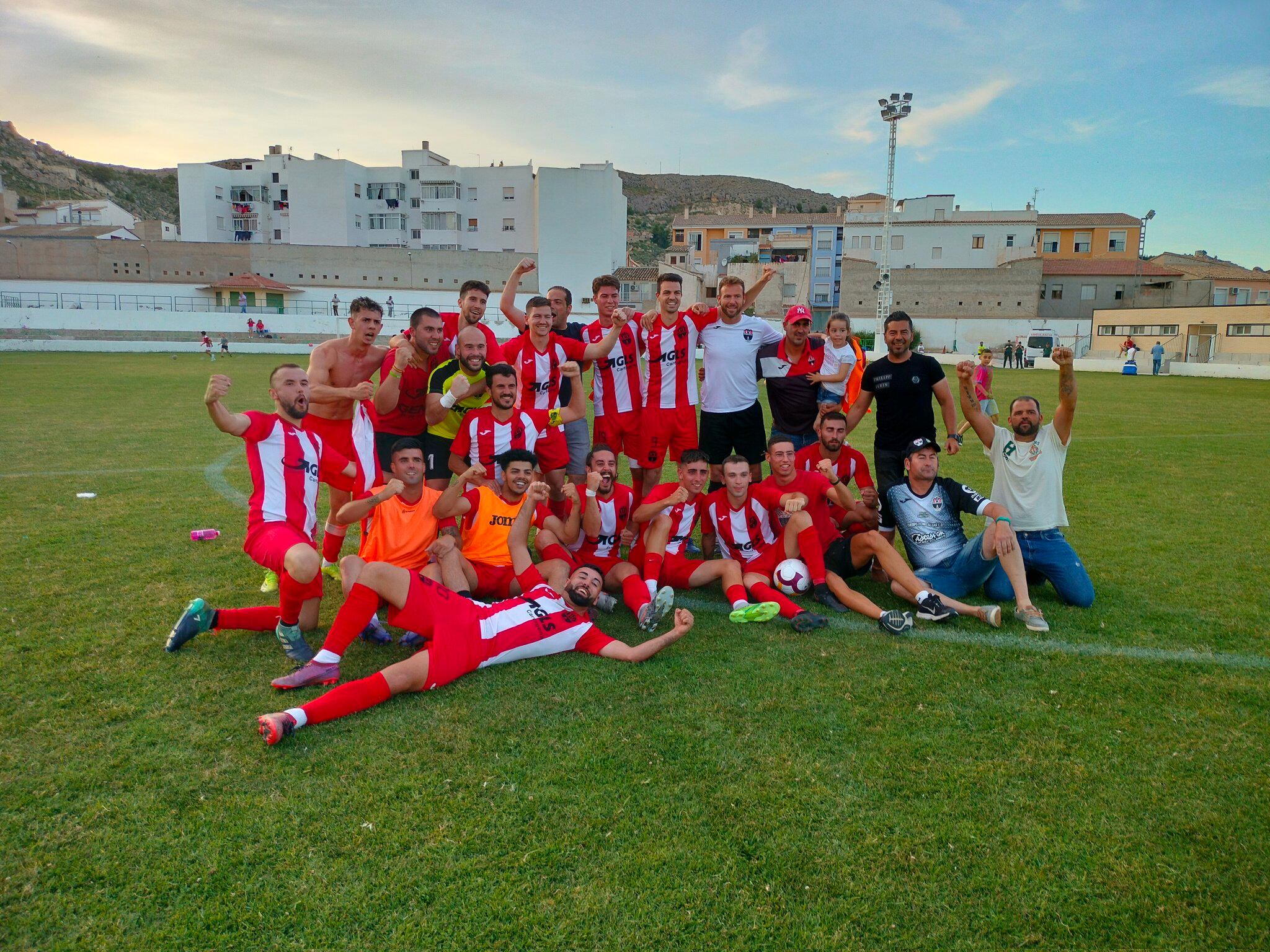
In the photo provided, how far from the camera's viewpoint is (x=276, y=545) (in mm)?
4574

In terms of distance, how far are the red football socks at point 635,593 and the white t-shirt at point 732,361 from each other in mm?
2164

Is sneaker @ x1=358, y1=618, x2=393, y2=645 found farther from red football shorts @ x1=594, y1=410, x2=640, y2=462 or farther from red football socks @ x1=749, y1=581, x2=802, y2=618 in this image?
red football shorts @ x1=594, y1=410, x2=640, y2=462

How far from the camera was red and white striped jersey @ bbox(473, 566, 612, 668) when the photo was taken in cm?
442

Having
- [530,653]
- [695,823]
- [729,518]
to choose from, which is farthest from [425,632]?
[729,518]

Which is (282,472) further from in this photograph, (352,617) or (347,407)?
(347,407)

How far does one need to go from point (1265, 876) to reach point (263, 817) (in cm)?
371

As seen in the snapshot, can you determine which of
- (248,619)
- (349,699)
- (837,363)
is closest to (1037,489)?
(837,363)

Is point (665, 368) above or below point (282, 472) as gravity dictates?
above

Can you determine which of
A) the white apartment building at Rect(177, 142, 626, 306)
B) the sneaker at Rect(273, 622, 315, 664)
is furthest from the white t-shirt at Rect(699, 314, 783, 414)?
the white apartment building at Rect(177, 142, 626, 306)

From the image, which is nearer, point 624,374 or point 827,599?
point 827,599

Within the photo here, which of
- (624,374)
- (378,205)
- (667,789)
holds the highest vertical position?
(378,205)

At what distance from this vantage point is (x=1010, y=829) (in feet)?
9.83

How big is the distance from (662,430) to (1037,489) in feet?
9.81

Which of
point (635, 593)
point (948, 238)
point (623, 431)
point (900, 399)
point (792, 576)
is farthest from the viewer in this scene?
point (948, 238)
